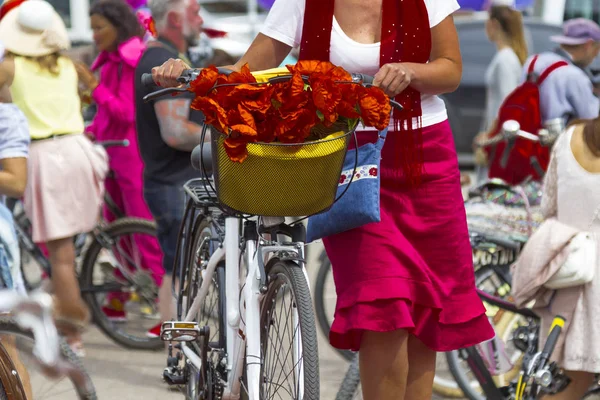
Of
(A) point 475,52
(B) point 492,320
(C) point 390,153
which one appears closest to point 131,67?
(B) point 492,320

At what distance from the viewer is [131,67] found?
22.7 ft

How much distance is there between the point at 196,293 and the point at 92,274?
2192mm

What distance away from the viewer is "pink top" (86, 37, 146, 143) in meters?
6.88

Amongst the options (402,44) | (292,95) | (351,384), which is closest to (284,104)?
(292,95)

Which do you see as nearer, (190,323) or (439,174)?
(439,174)

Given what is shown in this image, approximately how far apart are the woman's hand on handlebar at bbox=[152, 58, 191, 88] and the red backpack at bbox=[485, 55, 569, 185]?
115 inches

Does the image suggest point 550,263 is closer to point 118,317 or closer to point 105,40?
point 118,317

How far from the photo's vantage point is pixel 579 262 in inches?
176

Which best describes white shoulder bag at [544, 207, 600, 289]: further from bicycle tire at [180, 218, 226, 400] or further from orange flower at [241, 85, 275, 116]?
orange flower at [241, 85, 275, 116]

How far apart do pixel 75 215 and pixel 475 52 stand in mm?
7956

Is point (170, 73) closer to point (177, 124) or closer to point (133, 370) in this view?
point (177, 124)

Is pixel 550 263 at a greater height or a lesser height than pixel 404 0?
lesser

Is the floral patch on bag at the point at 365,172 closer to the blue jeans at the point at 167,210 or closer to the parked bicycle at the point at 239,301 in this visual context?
the parked bicycle at the point at 239,301

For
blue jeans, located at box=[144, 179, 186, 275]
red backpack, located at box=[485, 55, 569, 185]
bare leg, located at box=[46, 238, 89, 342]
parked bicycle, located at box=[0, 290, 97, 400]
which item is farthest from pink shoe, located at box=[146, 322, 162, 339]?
parked bicycle, located at box=[0, 290, 97, 400]
